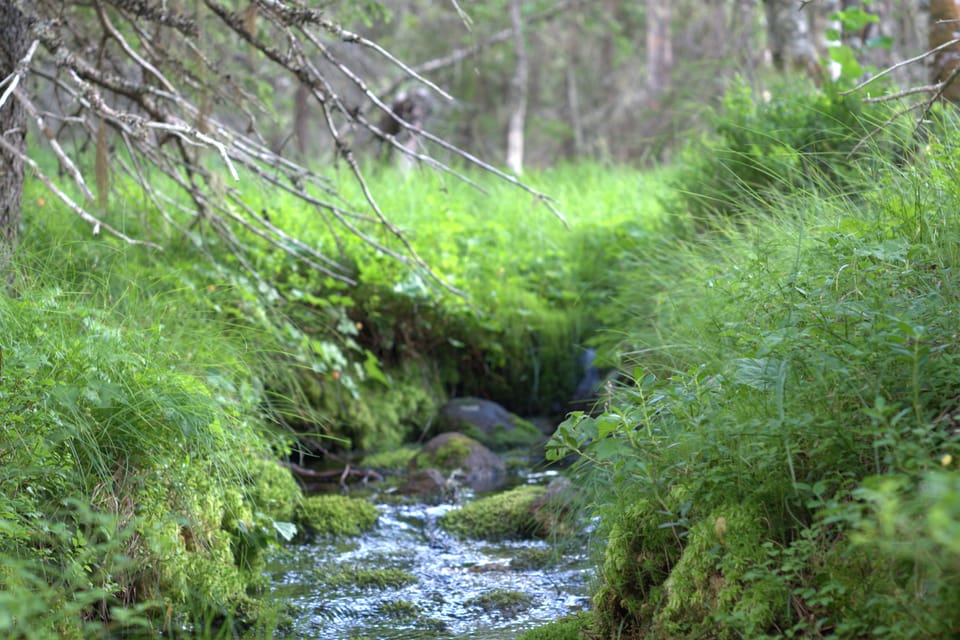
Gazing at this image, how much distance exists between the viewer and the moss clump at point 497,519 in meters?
4.57

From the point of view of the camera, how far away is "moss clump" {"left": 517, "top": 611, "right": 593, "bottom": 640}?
2962 millimetres

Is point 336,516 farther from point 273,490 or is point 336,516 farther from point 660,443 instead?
point 660,443

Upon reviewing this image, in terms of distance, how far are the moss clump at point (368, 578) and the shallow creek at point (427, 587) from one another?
16 mm

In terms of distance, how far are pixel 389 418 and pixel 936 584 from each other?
4.70 m

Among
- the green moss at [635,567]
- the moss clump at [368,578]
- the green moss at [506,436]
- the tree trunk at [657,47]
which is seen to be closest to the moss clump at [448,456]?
the green moss at [506,436]

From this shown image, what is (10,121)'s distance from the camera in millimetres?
4379

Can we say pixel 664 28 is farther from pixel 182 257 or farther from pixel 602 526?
pixel 602 526

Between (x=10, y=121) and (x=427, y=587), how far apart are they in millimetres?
2834

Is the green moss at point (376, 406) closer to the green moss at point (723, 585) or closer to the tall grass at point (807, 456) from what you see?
the tall grass at point (807, 456)

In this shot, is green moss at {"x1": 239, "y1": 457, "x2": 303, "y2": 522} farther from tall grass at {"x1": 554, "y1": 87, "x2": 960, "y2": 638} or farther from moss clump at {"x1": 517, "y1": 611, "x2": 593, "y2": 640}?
tall grass at {"x1": 554, "y1": 87, "x2": 960, "y2": 638}

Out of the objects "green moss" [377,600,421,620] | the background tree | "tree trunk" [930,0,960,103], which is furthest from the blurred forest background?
"green moss" [377,600,421,620]

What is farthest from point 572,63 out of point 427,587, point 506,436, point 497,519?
point 427,587

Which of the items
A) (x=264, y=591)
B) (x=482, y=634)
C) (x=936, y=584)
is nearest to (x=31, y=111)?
(x=264, y=591)

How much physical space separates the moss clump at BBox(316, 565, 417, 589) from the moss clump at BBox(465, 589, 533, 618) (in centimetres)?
37
